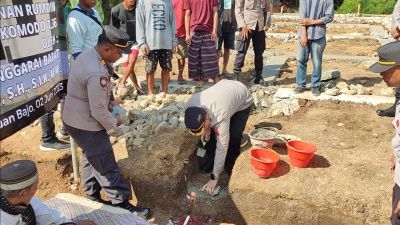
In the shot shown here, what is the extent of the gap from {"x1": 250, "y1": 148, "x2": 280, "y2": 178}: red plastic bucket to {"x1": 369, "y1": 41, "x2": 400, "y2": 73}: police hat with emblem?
4.76ft

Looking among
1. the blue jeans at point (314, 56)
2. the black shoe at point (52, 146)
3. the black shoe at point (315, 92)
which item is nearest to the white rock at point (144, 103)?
the black shoe at point (52, 146)

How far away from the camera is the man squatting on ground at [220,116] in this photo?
3.28 m

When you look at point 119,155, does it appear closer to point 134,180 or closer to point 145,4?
point 134,180

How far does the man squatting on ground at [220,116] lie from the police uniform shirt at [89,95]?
2.58 feet

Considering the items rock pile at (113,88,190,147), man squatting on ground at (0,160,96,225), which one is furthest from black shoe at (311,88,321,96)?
man squatting on ground at (0,160,96,225)

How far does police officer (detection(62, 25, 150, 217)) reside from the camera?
2.74 m

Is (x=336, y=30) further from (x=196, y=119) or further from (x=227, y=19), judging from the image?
(x=196, y=119)

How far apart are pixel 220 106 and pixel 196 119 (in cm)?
39

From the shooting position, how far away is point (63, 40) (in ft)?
9.67

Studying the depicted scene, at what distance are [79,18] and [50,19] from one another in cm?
117

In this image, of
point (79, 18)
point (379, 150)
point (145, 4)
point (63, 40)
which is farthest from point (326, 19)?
point (63, 40)

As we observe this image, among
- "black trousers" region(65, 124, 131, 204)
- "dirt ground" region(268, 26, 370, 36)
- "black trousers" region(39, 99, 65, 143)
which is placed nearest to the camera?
"black trousers" region(65, 124, 131, 204)

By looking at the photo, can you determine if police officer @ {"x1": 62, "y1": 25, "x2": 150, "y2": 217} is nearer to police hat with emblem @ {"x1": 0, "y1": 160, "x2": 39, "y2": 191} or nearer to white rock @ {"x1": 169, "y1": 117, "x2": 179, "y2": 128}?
police hat with emblem @ {"x1": 0, "y1": 160, "x2": 39, "y2": 191}

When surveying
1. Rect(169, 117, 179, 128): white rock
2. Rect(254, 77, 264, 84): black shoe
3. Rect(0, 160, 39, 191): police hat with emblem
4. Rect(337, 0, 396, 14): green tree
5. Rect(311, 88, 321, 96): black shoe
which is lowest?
Rect(169, 117, 179, 128): white rock
